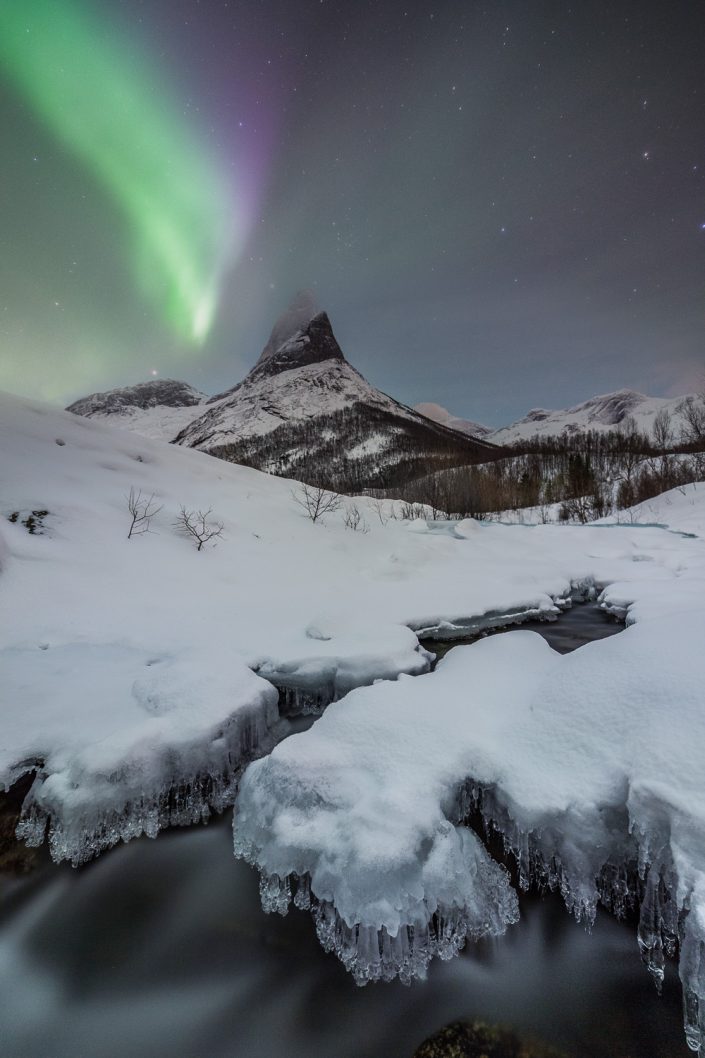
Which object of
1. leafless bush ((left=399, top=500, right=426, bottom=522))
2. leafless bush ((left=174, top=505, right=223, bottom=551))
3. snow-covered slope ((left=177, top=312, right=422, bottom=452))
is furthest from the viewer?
snow-covered slope ((left=177, top=312, right=422, bottom=452))

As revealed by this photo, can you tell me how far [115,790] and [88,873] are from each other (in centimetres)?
51

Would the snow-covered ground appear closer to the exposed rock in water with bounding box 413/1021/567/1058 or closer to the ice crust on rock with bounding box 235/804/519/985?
the ice crust on rock with bounding box 235/804/519/985

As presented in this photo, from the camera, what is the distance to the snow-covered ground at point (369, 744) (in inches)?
78.5

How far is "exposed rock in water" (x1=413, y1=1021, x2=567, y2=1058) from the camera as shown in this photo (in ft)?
5.72

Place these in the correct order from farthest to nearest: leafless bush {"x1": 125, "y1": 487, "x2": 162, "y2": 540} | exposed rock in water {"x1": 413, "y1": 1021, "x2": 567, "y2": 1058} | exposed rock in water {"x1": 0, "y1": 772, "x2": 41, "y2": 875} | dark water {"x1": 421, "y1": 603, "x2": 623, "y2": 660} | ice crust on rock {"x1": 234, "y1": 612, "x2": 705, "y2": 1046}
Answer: leafless bush {"x1": 125, "y1": 487, "x2": 162, "y2": 540} < dark water {"x1": 421, "y1": 603, "x2": 623, "y2": 660} < exposed rock in water {"x1": 0, "y1": 772, "x2": 41, "y2": 875} < ice crust on rock {"x1": 234, "y1": 612, "x2": 705, "y2": 1046} < exposed rock in water {"x1": 413, "y1": 1021, "x2": 567, "y2": 1058}

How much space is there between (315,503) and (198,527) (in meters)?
6.15

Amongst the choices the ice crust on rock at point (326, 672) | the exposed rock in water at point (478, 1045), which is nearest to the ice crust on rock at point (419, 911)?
the exposed rock in water at point (478, 1045)

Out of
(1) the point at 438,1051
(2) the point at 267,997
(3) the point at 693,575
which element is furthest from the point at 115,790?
(3) the point at 693,575

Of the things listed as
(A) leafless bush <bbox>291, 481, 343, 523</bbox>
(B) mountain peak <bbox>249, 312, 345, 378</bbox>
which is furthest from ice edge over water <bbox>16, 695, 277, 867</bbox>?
(B) mountain peak <bbox>249, 312, 345, 378</bbox>

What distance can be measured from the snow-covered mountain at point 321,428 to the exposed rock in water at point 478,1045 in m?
73.9

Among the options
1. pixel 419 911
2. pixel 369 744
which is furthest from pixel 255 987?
pixel 369 744

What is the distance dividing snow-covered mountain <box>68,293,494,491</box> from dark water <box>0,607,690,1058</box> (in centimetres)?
7329

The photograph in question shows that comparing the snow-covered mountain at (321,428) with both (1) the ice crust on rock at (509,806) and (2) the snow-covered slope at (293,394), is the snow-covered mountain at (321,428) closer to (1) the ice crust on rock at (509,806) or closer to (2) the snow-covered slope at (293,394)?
(2) the snow-covered slope at (293,394)

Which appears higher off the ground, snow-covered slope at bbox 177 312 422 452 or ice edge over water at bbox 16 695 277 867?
snow-covered slope at bbox 177 312 422 452
